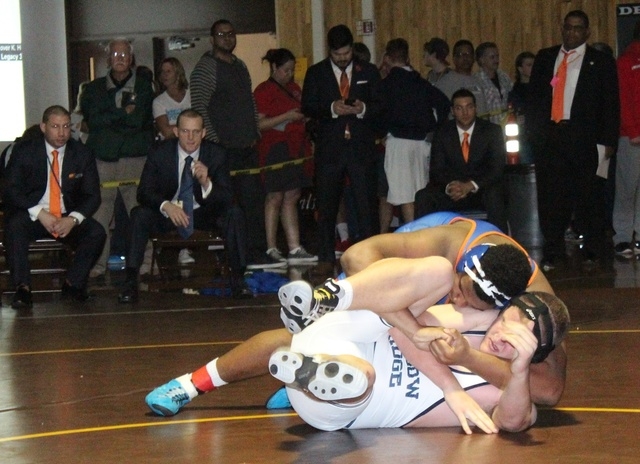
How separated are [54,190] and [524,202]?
13.5 ft

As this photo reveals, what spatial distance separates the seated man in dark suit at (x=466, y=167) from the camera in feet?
28.1

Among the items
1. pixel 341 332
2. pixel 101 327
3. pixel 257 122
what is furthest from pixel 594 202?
pixel 341 332

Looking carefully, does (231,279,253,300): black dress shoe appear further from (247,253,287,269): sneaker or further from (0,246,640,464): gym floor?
(247,253,287,269): sneaker

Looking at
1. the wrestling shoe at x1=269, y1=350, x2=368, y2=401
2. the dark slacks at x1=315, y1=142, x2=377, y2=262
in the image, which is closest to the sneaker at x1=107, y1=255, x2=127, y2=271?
the dark slacks at x1=315, y1=142, x2=377, y2=262

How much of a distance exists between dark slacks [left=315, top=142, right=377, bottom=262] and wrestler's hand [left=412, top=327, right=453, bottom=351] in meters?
5.05

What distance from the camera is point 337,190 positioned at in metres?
8.88

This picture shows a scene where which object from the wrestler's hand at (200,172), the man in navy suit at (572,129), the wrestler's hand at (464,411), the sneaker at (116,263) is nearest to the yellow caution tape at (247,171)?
the sneaker at (116,263)

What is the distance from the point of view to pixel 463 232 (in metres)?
4.34

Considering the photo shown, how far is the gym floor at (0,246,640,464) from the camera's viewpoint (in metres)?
3.61

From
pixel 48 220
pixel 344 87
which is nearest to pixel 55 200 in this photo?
pixel 48 220

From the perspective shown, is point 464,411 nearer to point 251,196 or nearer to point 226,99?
point 226,99

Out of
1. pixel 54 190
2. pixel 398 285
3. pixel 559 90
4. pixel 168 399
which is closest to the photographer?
pixel 398 285

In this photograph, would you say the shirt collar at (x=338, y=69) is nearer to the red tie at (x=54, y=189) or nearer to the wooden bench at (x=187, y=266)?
the wooden bench at (x=187, y=266)

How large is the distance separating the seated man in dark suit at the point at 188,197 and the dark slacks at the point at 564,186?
2.36 metres
